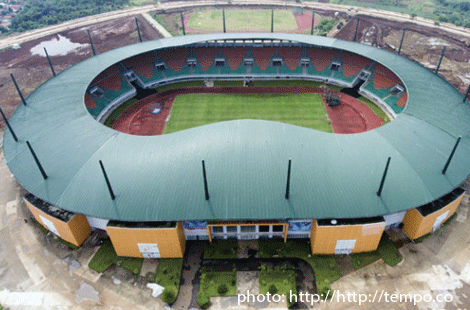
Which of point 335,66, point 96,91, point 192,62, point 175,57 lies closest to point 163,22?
point 175,57

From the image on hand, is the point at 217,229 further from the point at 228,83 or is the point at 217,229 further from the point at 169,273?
the point at 228,83

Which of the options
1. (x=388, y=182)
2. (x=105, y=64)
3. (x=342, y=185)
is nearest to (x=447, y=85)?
(x=388, y=182)

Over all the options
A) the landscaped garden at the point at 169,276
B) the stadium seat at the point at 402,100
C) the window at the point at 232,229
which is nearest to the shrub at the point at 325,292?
the window at the point at 232,229

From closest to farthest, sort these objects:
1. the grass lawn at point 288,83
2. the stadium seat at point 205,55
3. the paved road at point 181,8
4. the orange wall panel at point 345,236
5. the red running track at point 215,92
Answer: the orange wall panel at point 345,236
the red running track at point 215,92
the grass lawn at point 288,83
the stadium seat at point 205,55
the paved road at point 181,8

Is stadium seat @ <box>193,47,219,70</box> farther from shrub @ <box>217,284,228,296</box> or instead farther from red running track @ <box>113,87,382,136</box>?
shrub @ <box>217,284,228,296</box>

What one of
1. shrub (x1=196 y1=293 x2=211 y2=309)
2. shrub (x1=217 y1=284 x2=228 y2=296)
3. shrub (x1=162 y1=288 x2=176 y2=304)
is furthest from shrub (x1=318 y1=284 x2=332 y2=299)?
shrub (x1=162 y1=288 x2=176 y2=304)

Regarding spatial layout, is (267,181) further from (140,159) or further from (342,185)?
(140,159)

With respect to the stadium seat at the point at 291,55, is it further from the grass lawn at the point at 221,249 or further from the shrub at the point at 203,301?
the shrub at the point at 203,301
